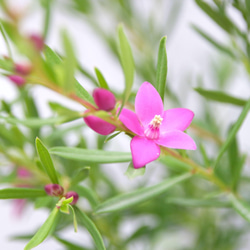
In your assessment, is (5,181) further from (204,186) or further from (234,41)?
(204,186)

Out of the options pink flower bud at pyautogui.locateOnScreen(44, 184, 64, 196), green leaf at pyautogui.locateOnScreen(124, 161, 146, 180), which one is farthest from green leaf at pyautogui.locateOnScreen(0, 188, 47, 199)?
green leaf at pyautogui.locateOnScreen(124, 161, 146, 180)

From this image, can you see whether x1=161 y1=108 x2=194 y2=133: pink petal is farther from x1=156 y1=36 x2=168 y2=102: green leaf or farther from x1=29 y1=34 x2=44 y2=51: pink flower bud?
x1=29 y1=34 x2=44 y2=51: pink flower bud

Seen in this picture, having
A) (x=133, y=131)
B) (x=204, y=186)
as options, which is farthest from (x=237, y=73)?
(x=133, y=131)

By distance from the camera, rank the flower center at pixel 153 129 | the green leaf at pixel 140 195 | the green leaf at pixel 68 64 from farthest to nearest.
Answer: the green leaf at pixel 140 195, the flower center at pixel 153 129, the green leaf at pixel 68 64

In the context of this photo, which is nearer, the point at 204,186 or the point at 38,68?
the point at 38,68

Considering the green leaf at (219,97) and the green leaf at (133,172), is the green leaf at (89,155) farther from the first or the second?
the green leaf at (219,97)

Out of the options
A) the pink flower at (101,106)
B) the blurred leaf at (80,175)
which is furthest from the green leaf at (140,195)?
the pink flower at (101,106)

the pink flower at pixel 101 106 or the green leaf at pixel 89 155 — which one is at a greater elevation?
the pink flower at pixel 101 106
